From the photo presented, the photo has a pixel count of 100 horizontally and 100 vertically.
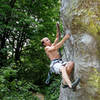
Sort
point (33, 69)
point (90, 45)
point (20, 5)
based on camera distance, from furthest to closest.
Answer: point (33, 69), point (20, 5), point (90, 45)

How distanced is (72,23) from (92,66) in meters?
1.16

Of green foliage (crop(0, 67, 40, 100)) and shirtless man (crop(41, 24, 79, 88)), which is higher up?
shirtless man (crop(41, 24, 79, 88))

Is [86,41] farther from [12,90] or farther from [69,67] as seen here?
[12,90]

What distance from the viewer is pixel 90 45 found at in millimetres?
3590

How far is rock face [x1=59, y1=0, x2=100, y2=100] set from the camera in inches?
139

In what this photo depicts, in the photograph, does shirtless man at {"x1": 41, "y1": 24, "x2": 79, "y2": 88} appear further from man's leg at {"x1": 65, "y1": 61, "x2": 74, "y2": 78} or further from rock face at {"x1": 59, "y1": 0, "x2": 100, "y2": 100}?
rock face at {"x1": 59, "y1": 0, "x2": 100, "y2": 100}

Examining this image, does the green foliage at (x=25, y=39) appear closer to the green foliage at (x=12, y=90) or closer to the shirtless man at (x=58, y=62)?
the green foliage at (x=12, y=90)

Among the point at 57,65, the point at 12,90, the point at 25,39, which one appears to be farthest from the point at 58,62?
the point at 25,39

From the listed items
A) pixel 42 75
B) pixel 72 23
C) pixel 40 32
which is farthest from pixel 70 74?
pixel 42 75

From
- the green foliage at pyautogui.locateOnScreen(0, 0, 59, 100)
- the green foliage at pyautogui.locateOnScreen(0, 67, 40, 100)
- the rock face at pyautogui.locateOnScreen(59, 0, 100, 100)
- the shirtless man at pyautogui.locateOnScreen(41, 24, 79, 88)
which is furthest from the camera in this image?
the green foliage at pyautogui.locateOnScreen(0, 0, 59, 100)

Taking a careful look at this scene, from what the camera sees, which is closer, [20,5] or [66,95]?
[66,95]

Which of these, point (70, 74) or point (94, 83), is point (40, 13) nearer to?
point (70, 74)

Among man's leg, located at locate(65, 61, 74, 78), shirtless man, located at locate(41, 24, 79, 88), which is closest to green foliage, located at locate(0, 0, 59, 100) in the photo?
shirtless man, located at locate(41, 24, 79, 88)

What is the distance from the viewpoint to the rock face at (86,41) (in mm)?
3543
